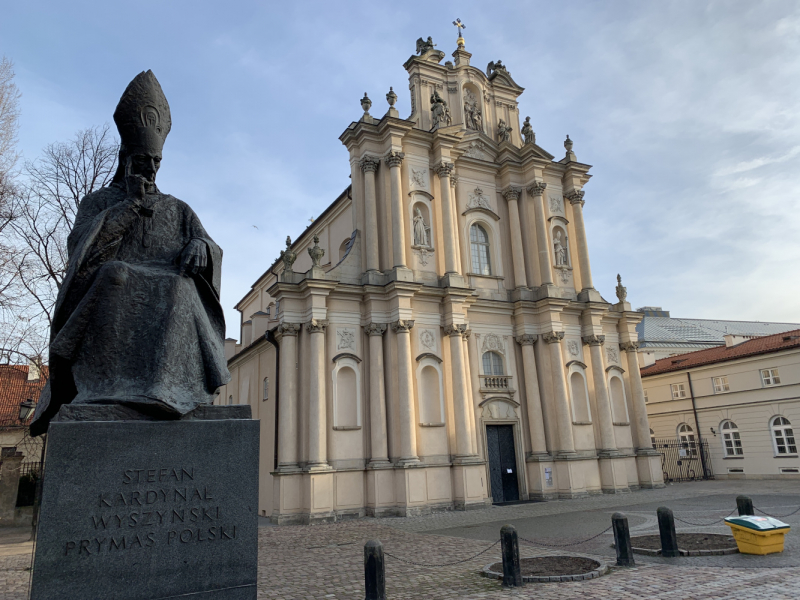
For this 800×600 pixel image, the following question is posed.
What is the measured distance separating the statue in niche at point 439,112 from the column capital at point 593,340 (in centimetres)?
1147

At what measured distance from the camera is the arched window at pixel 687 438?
32906 mm

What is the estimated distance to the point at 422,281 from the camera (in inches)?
869

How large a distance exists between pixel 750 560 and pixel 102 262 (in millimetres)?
9921

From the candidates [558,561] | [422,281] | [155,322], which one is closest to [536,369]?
[422,281]

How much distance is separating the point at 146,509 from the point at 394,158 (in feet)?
65.5

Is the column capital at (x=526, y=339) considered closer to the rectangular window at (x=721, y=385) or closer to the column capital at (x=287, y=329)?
the column capital at (x=287, y=329)

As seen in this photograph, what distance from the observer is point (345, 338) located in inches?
808

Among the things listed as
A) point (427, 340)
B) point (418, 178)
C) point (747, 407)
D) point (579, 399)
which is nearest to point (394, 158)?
point (418, 178)

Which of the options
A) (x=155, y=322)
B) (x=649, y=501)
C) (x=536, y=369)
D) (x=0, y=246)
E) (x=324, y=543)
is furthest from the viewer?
(x=536, y=369)

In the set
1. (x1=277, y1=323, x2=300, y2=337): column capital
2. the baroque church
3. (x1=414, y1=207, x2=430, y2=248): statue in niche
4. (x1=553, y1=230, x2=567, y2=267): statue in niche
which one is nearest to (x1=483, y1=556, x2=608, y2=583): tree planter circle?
the baroque church

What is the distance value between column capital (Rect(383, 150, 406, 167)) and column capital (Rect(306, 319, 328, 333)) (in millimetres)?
7077

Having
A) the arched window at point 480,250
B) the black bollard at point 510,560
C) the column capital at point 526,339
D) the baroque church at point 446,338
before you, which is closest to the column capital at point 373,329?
the baroque church at point 446,338

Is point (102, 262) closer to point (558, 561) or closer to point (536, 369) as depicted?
point (558, 561)

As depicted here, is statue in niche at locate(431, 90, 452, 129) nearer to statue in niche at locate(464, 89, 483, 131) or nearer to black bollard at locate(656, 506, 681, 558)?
statue in niche at locate(464, 89, 483, 131)
